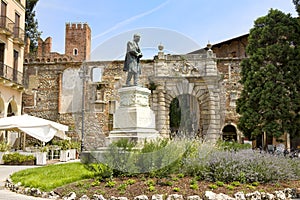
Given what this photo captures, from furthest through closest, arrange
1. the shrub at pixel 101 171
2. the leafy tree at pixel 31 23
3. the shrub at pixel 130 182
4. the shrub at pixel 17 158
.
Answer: the leafy tree at pixel 31 23 → the shrub at pixel 17 158 → the shrub at pixel 101 171 → the shrub at pixel 130 182

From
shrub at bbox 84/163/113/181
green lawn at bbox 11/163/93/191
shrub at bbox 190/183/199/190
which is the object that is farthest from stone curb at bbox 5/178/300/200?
shrub at bbox 84/163/113/181

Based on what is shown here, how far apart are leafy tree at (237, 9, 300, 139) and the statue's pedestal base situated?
24.3 ft

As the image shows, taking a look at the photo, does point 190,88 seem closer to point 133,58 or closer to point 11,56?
point 11,56

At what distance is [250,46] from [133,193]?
502 inches

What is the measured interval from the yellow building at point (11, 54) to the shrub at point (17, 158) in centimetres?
701

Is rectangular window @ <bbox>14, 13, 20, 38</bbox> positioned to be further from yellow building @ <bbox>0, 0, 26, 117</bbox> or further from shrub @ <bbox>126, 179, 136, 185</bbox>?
shrub @ <bbox>126, 179, 136, 185</bbox>

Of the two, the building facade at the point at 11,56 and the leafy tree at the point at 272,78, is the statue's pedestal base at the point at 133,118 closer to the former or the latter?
the leafy tree at the point at 272,78

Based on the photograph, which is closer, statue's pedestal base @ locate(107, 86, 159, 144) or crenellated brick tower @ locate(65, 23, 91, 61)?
statue's pedestal base @ locate(107, 86, 159, 144)

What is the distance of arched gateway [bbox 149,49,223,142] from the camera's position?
24812mm

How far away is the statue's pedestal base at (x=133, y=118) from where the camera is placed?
10500 millimetres

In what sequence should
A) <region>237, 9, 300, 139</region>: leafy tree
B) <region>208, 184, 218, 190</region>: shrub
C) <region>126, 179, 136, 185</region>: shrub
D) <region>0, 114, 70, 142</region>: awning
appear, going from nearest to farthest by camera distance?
<region>208, 184, 218, 190</region>: shrub < <region>126, 179, 136, 185</region>: shrub < <region>237, 9, 300, 139</region>: leafy tree < <region>0, 114, 70, 142</region>: awning

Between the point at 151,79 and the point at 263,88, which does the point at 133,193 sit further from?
the point at 151,79

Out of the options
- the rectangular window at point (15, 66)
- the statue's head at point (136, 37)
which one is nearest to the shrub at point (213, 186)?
the statue's head at point (136, 37)

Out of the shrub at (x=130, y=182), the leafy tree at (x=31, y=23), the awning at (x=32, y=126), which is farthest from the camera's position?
the leafy tree at (x=31, y=23)
